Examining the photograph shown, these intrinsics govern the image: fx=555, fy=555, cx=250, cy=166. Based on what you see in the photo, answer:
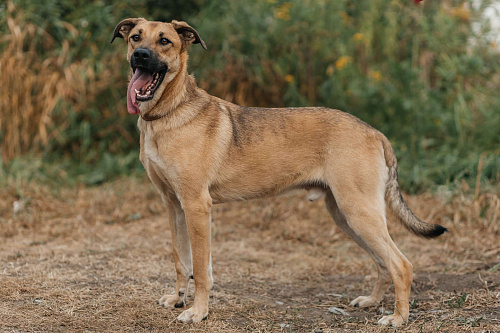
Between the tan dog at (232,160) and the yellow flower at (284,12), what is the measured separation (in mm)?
3949

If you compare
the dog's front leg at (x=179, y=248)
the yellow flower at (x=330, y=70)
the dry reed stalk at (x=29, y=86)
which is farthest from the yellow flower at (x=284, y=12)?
the dog's front leg at (x=179, y=248)

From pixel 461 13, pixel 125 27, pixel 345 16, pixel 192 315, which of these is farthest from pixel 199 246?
pixel 461 13

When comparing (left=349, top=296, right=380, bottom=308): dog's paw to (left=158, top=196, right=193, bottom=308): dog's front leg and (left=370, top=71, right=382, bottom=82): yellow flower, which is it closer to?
(left=158, top=196, right=193, bottom=308): dog's front leg

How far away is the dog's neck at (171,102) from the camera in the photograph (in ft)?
13.8

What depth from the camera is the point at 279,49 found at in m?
8.51

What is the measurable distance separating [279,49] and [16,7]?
13.1 ft

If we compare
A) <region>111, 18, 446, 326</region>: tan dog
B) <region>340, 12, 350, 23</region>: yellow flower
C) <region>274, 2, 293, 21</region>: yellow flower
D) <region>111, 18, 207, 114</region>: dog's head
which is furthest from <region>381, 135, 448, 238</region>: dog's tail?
<region>340, 12, 350, 23</region>: yellow flower

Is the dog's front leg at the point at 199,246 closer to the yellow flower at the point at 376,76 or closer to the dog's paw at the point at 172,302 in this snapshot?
the dog's paw at the point at 172,302

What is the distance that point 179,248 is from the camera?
14.6 ft

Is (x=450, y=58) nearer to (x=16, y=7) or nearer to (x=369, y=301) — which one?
(x=369, y=301)

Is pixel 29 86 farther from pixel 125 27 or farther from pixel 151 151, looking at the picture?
pixel 151 151

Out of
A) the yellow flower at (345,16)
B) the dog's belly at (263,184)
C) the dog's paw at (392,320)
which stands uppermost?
the yellow flower at (345,16)

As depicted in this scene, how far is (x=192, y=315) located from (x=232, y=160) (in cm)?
121

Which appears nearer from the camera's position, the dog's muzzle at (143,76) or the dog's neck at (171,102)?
the dog's muzzle at (143,76)
